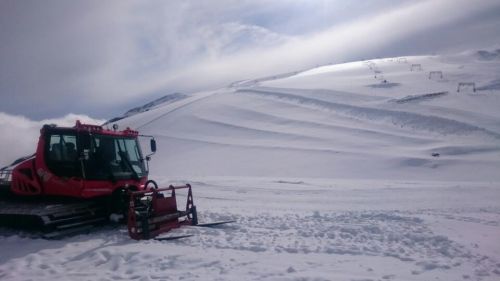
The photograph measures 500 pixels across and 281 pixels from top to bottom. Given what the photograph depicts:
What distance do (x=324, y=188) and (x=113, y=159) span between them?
10372 mm

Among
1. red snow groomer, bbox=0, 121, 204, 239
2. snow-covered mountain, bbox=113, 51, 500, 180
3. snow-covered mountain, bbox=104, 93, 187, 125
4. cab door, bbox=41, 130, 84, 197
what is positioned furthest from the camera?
snow-covered mountain, bbox=104, 93, 187, 125

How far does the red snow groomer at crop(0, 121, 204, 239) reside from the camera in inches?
395

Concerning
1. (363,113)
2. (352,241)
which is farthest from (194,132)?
(352,241)

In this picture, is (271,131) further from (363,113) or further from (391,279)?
(391,279)

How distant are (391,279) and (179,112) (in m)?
43.8

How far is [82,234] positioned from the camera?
999cm

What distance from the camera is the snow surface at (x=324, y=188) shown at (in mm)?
7328

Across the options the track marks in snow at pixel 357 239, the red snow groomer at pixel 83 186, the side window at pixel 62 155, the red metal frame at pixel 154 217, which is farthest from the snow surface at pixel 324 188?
the side window at pixel 62 155

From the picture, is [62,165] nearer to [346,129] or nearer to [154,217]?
[154,217]

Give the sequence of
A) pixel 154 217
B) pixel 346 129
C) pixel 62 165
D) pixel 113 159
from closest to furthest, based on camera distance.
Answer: pixel 154 217 < pixel 62 165 < pixel 113 159 < pixel 346 129

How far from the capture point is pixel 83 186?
34.0 feet

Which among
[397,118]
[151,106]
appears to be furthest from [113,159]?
Answer: [151,106]

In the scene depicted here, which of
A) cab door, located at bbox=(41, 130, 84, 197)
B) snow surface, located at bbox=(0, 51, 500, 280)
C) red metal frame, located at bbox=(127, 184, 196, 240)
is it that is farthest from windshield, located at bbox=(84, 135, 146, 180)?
snow surface, located at bbox=(0, 51, 500, 280)

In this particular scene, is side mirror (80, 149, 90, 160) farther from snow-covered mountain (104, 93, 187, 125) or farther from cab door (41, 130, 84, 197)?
snow-covered mountain (104, 93, 187, 125)
